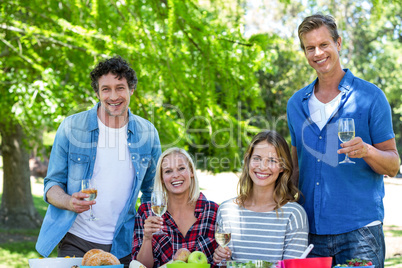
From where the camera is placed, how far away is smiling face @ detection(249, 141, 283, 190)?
3.35m

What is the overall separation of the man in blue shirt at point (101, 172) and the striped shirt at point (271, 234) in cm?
93

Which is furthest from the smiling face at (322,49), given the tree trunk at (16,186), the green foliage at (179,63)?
the tree trunk at (16,186)

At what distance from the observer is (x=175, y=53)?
6.32 metres

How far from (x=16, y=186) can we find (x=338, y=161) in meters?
10.8

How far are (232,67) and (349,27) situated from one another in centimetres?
2807

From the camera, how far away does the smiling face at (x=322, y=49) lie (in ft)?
10.3

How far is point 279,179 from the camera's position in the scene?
3408 millimetres

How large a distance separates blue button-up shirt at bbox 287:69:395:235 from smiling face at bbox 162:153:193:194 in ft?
2.87

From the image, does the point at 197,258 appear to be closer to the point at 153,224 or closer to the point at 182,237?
the point at 153,224

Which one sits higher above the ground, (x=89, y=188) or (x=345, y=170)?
(x=345, y=170)

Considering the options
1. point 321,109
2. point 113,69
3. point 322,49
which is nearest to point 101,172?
point 113,69

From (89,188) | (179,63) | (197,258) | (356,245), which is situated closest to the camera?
(197,258)

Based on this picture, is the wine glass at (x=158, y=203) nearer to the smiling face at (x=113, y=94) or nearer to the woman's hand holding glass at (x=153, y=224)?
the woman's hand holding glass at (x=153, y=224)

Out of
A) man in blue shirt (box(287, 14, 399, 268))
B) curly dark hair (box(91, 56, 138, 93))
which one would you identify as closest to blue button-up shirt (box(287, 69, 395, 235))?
man in blue shirt (box(287, 14, 399, 268))
